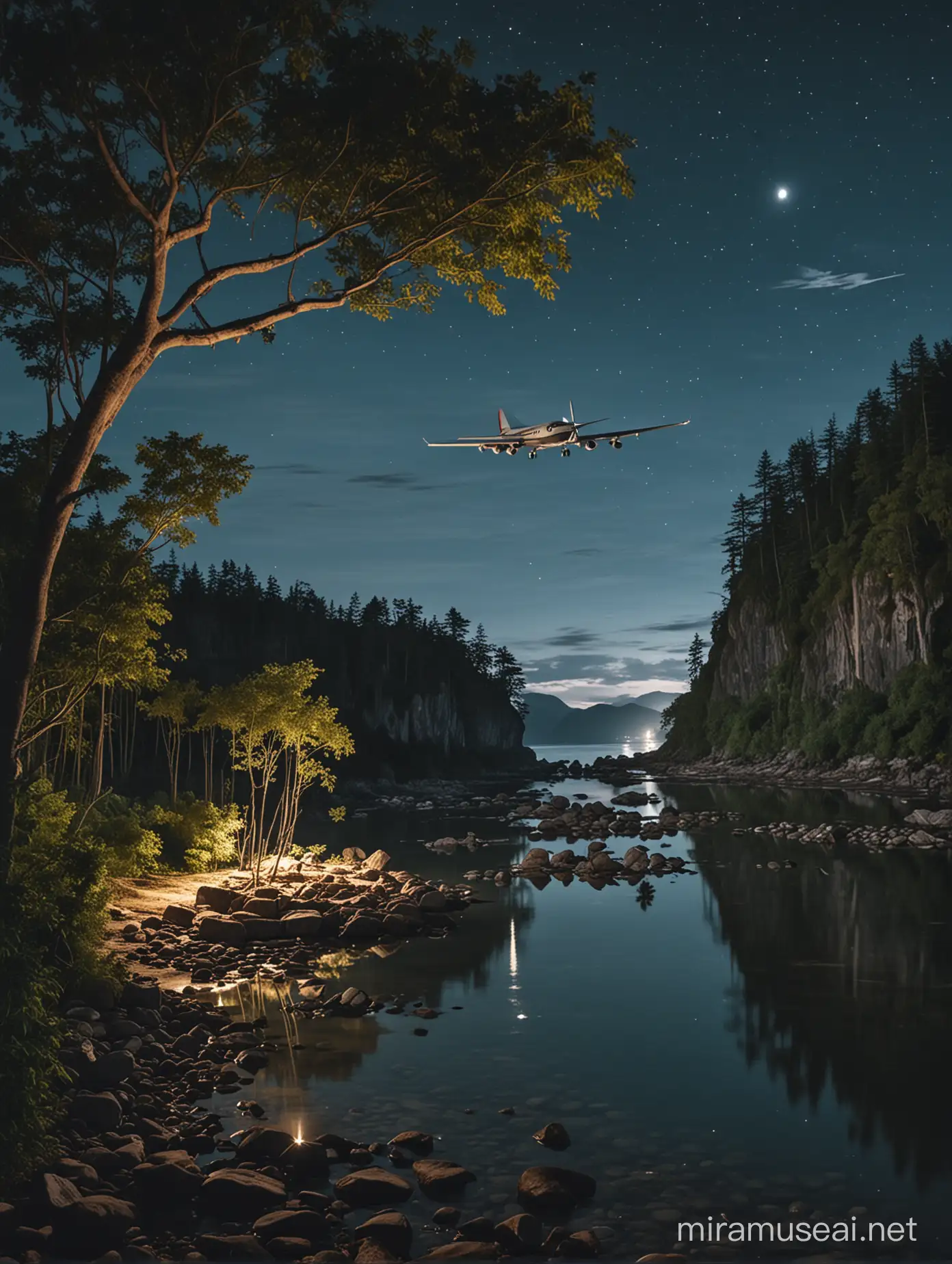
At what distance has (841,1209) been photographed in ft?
26.9

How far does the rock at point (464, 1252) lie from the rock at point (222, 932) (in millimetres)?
13070

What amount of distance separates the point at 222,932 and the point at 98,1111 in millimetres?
10723

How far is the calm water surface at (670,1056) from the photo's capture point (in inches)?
347

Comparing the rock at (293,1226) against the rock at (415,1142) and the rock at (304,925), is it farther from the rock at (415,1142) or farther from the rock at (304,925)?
the rock at (304,925)

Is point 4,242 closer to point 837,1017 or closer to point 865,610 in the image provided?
point 837,1017

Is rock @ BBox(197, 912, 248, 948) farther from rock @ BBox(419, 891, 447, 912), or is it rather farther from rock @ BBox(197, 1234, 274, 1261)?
rock @ BBox(197, 1234, 274, 1261)

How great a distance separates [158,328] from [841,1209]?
11.9m

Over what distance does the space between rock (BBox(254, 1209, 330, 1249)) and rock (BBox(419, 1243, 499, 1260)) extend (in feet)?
2.93

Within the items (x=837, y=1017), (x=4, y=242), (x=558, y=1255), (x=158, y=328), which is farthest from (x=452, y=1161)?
(x=4, y=242)

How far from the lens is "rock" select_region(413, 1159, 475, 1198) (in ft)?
27.4

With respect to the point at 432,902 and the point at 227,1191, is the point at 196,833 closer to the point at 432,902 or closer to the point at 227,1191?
the point at 432,902

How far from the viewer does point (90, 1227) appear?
696 centimetres

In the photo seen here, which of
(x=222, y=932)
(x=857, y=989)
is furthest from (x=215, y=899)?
(x=857, y=989)

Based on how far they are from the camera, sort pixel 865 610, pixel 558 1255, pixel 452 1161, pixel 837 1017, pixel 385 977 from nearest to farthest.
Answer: pixel 558 1255
pixel 452 1161
pixel 837 1017
pixel 385 977
pixel 865 610
